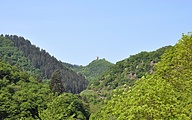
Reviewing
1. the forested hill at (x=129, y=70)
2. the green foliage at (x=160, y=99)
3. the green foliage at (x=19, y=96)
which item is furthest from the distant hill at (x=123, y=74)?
the green foliage at (x=160, y=99)

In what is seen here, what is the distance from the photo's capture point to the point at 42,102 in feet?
245

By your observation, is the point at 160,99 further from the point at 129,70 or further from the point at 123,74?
the point at 129,70

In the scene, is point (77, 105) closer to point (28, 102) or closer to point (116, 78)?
point (28, 102)

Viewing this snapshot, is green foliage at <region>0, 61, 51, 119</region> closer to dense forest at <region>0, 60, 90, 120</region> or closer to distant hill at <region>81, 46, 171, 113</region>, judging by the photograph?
dense forest at <region>0, 60, 90, 120</region>

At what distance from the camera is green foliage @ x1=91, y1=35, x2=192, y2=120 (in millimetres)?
20722

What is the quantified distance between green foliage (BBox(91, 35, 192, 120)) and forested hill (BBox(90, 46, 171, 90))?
96.5 metres

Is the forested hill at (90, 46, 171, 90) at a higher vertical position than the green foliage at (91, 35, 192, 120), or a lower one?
higher

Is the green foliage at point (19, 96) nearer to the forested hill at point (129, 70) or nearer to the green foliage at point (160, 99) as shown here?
the green foliage at point (160, 99)

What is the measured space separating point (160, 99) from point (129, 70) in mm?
113990

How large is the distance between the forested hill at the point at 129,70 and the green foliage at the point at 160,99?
9651 centimetres

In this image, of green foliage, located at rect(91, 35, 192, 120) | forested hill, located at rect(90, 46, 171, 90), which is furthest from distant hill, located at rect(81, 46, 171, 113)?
green foliage, located at rect(91, 35, 192, 120)

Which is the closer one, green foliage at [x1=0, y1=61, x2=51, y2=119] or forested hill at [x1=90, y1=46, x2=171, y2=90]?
green foliage at [x1=0, y1=61, x2=51, y2=119]

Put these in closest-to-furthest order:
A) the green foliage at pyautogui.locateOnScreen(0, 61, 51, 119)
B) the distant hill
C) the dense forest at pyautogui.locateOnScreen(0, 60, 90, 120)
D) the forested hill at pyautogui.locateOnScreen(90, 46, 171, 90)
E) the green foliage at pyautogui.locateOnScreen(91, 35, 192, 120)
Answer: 1. the green foliage at pyautogui.locateOnScreen(91, 35, 192, 120)
2. the dense forest at pyautogui.locateOnScreen(0, 60, 90, 120)
3. the green foliage at pyautogui.locateOnScreen(0, 61, 51, 119)
4. the distant hill
5. the forested hill at pyautogui.locateOnScreen(90, 46, 171, 90)

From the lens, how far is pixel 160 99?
21.4 m
